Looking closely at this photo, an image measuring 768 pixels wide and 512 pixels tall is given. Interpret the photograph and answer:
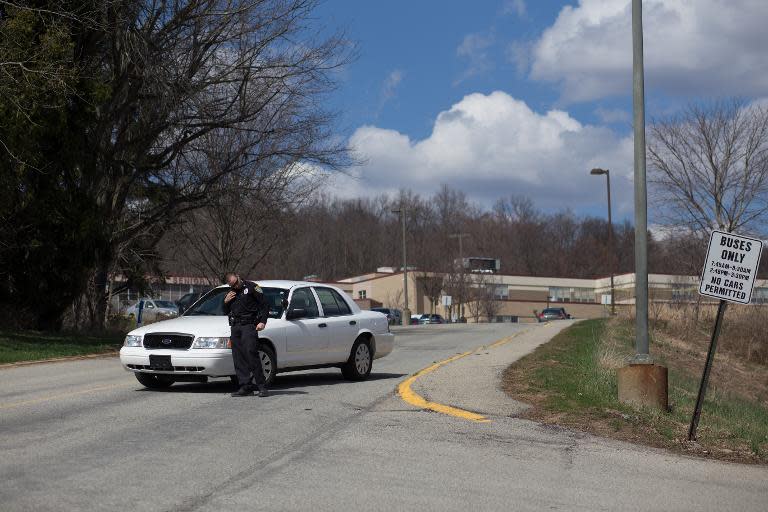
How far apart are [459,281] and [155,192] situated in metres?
53.9

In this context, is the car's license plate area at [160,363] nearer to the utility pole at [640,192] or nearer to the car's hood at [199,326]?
the car's hood at [199,326]

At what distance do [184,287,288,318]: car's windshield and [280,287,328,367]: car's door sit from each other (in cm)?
16

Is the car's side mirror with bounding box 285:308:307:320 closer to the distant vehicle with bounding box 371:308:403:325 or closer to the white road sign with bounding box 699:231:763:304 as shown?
the white road sign with bounding box 699:231:763:304

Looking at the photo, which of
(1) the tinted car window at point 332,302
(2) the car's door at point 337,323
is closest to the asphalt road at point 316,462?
(2) the car's door at point 337,323

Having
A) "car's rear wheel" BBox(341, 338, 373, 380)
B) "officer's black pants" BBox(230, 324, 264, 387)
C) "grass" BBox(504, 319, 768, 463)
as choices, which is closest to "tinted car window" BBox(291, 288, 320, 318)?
"car's rear wheel" BBox(341, 338, 373, 380)

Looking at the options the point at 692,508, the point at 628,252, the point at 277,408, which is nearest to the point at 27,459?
the point at 277,408

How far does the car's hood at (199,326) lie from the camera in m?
13.4

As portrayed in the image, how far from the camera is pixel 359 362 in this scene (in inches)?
629

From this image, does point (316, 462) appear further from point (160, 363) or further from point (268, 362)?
point (268, 362)

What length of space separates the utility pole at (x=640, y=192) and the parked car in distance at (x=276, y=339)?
15.3ft

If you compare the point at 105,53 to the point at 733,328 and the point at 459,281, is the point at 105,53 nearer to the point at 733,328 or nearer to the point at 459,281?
the point at 733,328

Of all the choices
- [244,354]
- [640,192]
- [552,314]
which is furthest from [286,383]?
[552,314]

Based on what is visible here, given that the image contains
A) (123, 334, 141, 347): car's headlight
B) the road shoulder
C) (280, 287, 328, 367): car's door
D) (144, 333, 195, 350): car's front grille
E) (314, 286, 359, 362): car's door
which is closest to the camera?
the road shoulder

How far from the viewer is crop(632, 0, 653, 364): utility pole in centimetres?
1313
